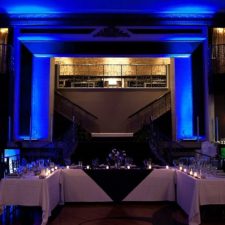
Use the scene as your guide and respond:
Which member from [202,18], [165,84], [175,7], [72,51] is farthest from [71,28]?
[165,84]

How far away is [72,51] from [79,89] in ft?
13.0

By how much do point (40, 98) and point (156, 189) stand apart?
21.7ft

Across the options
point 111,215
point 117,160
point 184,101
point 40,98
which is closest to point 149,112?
point 184,101

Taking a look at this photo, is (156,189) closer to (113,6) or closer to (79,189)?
(79,189)

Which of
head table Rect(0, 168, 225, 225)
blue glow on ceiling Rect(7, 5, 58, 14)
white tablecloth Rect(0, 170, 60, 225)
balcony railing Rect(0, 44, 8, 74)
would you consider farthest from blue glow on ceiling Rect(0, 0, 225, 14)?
white tablecloth Rect(0, 170, 60, 225)

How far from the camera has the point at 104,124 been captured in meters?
15.2

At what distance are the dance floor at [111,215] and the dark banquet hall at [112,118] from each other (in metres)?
0.02

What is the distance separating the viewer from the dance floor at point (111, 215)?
5992mm

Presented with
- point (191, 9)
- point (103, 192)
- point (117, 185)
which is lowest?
point (103, 192)

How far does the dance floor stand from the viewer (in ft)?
19.7

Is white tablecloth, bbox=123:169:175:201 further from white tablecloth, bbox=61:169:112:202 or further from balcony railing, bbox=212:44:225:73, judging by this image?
balcony railing, bbox=212:44:225:73

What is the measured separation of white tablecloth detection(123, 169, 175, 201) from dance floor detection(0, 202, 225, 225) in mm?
142

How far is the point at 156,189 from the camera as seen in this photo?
7.67 meters

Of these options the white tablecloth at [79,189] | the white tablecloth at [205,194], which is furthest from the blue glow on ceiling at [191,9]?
the white tablecloth at [205,194]
